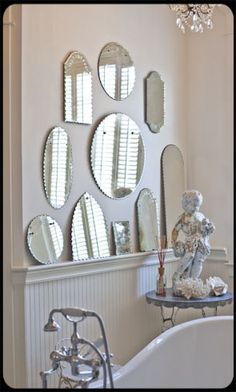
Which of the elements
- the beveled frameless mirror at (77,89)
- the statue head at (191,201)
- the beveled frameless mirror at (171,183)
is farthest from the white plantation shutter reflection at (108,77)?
the statue head at (191,201)

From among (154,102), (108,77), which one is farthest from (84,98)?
(154,102)

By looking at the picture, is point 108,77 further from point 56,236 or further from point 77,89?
point 56,236

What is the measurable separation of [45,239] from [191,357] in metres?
1.05

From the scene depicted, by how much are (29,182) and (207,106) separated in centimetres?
177

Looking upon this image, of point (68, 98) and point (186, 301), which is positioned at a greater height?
point (68, 98)

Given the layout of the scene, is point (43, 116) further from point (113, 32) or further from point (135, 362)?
point (135, 362)

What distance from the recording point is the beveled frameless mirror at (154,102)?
393 centimetres

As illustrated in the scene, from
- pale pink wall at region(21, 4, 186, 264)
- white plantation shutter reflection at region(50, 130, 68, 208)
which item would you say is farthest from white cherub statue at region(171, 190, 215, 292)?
white plantation shutter reflection at region(50, 130, 68, 208)

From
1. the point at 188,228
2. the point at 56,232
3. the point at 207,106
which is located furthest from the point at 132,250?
→ the point at 207,106

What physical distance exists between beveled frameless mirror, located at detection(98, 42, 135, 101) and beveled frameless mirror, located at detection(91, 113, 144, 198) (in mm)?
164

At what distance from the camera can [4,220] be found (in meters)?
2.96

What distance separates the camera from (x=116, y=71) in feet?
12.0

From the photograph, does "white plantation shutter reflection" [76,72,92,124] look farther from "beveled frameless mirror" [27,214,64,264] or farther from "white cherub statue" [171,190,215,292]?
"white cherub statue" [171,190,215,292]

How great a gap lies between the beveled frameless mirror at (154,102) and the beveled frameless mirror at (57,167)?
86 centimetres
